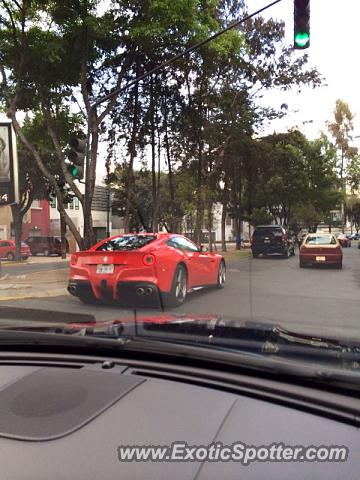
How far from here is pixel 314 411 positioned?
1983 mm

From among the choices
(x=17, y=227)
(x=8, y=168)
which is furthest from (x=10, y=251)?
(x=8, y=168)

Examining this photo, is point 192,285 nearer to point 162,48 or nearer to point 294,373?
point 294,373

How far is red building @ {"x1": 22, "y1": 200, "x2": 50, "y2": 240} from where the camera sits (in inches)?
1828

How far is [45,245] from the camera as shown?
38.6 metres

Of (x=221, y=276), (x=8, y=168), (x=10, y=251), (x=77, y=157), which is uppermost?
(x=77, y=157)

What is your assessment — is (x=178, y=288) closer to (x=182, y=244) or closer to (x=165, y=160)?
(x=182, y=244)

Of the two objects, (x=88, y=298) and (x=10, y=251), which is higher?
(x=88, y=298)

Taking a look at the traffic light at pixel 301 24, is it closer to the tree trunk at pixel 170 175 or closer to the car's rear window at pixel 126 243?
the car's rear window at pixel 126 243

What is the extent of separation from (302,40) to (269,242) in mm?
16417

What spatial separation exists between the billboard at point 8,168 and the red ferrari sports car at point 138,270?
1.57 metres

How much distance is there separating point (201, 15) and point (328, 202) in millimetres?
34941

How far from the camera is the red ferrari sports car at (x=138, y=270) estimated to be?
29.1ft

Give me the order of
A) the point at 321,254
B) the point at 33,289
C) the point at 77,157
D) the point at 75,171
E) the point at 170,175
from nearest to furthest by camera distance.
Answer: the point at 77,157, the point at 75,171, the point at 33,289, the point at 321,254, the point at 170,175

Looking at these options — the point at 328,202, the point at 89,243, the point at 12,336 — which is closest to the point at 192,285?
the point at 89,243
